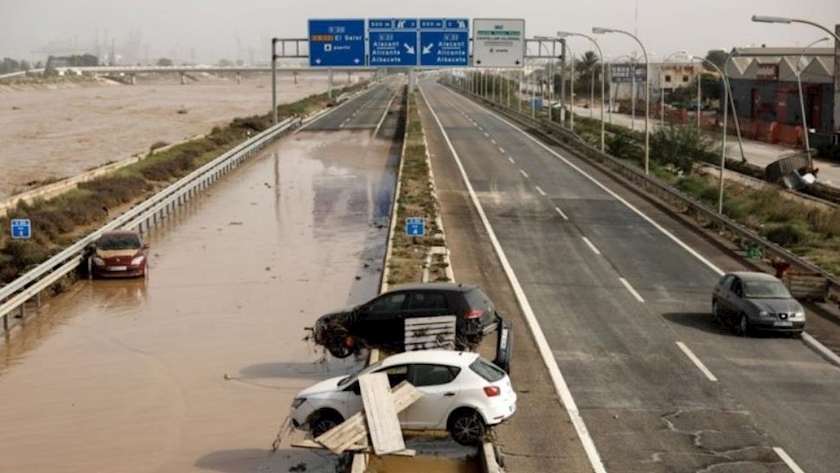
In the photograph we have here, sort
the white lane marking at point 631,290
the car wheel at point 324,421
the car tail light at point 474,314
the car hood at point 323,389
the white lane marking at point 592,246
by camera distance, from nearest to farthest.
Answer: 1. the car wheel at point 324,421
2. the car hood at point 323,389
3. the car tail light at point 474,314
4. the white lane marking at point 631,290
5. the white lane marking at point 592,246

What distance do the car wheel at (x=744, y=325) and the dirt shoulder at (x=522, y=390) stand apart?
445 centimetres

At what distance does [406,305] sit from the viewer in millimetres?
22578

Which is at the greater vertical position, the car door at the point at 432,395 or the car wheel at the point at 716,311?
the car door at the point at 432,395

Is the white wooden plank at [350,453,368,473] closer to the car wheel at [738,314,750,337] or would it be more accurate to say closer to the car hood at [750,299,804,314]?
the car wheel at [738,314,750,337]

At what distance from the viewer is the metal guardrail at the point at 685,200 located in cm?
3089

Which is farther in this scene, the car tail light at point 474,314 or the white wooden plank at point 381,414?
the car tail light at point 474,314

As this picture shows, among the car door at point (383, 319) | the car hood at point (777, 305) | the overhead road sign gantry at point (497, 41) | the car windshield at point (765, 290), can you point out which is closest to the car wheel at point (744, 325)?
the car hood at point (777, 305)

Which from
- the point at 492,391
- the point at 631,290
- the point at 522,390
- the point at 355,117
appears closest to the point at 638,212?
the point at 631,290

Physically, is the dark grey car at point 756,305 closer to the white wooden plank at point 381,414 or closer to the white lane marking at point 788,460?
the white lane marking at point 788,460

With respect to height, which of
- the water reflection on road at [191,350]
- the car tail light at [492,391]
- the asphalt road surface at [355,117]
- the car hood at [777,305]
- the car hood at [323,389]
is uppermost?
the asphalt road surface at [355,117]

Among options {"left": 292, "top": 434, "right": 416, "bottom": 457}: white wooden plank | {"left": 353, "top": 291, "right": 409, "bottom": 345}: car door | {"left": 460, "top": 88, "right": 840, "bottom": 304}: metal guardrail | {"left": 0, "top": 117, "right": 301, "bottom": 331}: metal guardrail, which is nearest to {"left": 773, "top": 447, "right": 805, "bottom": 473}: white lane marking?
{"left": 292, "top": 434, "right": 416, "bottom": 457}: white wooden plank

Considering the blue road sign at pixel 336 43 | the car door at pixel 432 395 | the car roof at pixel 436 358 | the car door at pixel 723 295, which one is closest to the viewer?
the car door at pixel 432 395

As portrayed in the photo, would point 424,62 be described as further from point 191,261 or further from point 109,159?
point 191,261

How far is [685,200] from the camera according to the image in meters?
43.2
